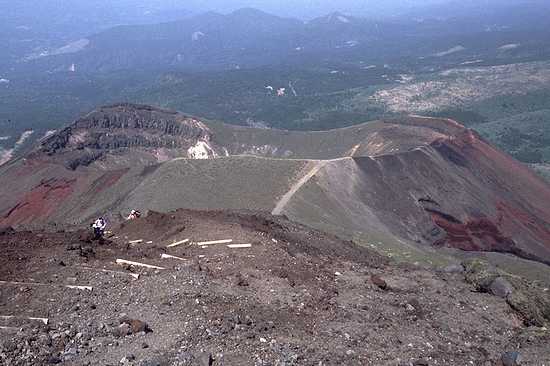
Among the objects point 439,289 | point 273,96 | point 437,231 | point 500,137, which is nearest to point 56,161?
point 437,231

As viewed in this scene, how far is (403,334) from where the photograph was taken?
17.2 meters

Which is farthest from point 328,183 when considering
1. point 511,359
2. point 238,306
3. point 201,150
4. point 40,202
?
point 201,150

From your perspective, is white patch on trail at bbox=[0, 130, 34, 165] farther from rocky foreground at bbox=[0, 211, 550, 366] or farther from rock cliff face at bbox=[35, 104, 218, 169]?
rocky foreground at bbox=[0, 211, 550, 366]

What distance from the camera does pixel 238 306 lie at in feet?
55.5

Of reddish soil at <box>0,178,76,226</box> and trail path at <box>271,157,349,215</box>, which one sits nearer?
trail path at <box>271,157,349,215</box>

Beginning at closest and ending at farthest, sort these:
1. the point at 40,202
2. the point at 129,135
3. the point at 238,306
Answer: the point at 238,306 < the point at 40,202 < the point at 129,135

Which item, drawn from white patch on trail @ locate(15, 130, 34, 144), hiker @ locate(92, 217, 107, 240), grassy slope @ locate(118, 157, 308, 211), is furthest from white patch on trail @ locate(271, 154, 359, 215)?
white patch on trail @ locate(15, 130, 34, 144)

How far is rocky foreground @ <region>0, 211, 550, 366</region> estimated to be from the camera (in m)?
14.6

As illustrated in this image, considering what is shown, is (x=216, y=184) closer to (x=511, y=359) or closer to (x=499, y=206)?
(x=499, y=206)

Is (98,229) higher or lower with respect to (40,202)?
higher

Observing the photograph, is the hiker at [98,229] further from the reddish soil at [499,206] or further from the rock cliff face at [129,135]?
the rock cliff face at [129,135]

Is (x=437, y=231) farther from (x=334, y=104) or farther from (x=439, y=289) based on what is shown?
(x=334, y=104)

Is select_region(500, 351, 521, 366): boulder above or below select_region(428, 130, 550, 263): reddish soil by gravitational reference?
above

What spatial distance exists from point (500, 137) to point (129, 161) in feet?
239
